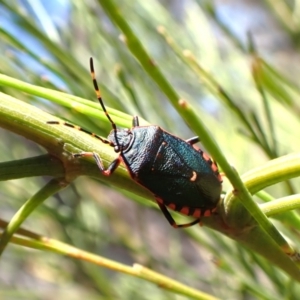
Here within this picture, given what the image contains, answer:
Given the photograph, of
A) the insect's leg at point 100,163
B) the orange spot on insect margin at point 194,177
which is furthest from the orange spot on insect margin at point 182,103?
the orange spot on insect margin at point 194,177

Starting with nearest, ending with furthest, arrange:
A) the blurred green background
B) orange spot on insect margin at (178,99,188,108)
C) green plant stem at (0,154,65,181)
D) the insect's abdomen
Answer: orange spot on insect margin at (178,99,188,108) < green plant stem at (0,154,65,181) < the insect's abdomen < the blurred green background

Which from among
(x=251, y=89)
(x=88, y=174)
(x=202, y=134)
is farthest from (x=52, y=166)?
(x=251, y=89)

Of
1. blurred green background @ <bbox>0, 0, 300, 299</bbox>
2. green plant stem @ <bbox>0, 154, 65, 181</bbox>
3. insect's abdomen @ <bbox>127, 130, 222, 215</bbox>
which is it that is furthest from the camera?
blurred green background @ <bbox>0, 0, 300, 299</bbox>

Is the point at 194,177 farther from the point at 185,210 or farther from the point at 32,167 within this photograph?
the point at 32,167

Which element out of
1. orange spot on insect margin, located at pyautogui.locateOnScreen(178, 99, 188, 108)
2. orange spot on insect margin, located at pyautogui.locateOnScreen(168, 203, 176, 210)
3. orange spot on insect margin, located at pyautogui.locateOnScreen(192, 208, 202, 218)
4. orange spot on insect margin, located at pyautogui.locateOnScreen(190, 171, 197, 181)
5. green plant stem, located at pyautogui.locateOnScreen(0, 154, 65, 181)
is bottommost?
orange spot on insect margin, located at pyautogui.locateOnScreen(168, 203, 176, 210)

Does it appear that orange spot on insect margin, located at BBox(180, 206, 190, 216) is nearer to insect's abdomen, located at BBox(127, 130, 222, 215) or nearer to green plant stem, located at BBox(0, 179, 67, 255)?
insect's abdomen, located at BBox(127, 130, 222, 215)

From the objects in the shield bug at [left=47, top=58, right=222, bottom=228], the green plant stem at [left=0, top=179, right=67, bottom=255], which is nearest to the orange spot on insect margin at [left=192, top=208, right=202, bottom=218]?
the shield bug at [left=47, top=58, right=222, bottom=228]

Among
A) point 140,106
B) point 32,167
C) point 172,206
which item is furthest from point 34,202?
point 140,106

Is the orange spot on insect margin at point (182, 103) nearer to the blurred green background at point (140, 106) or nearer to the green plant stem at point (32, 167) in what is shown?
the green plant stem at point (32, 167)
